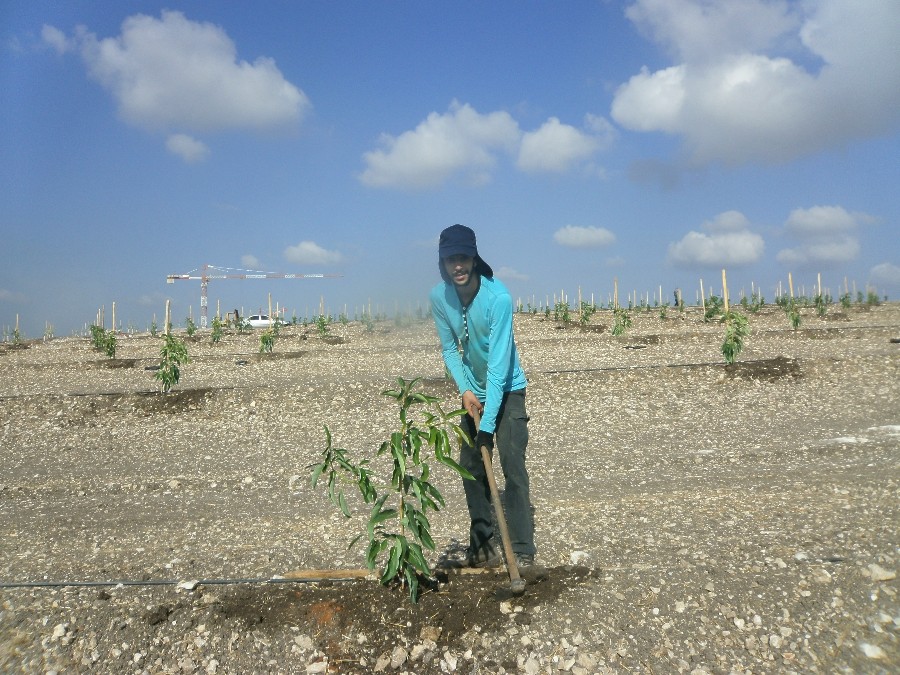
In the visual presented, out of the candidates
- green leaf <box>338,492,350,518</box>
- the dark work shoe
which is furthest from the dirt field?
green leaf <box>338,492,350,518</box>

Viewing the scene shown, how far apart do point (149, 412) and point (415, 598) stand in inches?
399

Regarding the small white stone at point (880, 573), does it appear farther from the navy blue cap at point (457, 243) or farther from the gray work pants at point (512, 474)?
the navy blue cap at point (457, 243)

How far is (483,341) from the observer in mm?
4027

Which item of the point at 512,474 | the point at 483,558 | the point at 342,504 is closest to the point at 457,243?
the point at 512,474

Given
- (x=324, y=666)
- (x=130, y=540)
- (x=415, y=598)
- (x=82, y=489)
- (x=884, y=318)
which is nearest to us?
(x=324, y=666)

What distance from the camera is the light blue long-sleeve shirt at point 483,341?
386 cm

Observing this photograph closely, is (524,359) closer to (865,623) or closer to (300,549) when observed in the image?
(300,549)

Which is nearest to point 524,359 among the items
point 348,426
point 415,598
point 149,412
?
point 348,426

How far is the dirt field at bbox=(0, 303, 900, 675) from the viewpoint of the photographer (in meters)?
3.39

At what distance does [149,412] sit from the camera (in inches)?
480

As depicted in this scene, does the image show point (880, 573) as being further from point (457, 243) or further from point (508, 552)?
point (457, 243)

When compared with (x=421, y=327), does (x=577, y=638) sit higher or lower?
lower

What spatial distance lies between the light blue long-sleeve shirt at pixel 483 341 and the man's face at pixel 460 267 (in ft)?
0.38

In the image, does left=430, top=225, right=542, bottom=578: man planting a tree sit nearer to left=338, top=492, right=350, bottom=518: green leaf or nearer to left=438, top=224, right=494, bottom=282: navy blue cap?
left=438, top=224, right=494, bottom=282: navy blue cap
